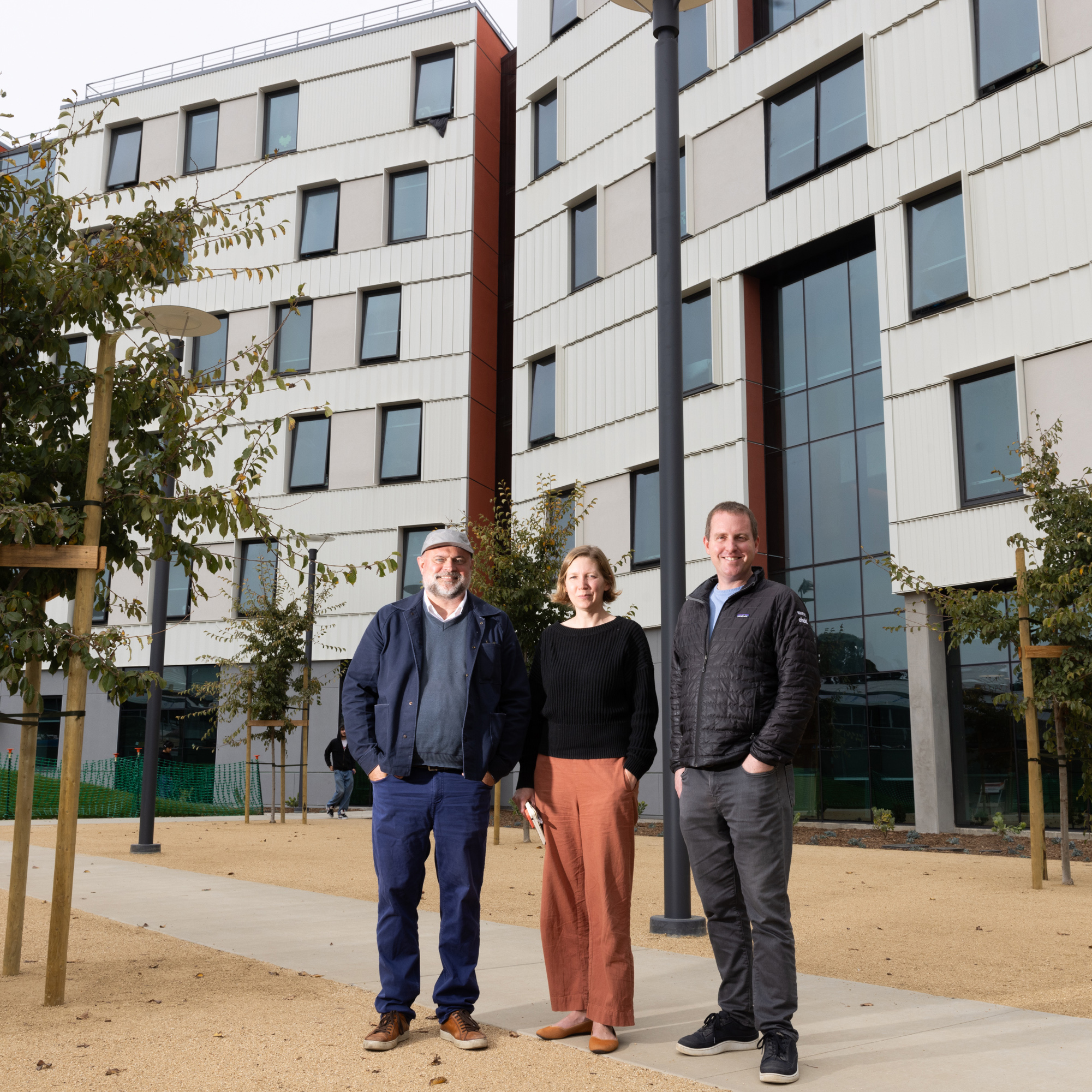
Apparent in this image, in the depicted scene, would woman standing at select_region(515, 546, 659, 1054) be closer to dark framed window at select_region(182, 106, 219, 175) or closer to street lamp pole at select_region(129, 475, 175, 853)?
street lamp pole at select_region(129, 475, 175, 853)

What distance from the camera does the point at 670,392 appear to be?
8.35 meters

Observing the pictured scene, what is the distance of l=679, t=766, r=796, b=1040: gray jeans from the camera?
4406mm

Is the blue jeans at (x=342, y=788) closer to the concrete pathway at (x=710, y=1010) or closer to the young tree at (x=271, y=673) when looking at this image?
the young tree at (x=271, y=673)

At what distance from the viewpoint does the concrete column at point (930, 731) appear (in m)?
18.6

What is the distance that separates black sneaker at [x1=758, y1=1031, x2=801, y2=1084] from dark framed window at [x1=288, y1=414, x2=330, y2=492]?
91.7 feet

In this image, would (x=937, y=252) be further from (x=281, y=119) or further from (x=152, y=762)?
(x=281, y=119)

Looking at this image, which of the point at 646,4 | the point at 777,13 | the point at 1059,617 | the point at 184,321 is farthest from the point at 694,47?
the point at 1059,617

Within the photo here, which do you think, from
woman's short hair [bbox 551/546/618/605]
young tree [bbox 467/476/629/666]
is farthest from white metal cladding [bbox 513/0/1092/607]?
woman's short hair [bbox 551/546/618/605]

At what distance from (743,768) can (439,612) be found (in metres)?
1.55

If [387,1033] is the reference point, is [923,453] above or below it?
above

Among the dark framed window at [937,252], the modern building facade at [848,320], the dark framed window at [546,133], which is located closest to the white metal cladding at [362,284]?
the dark framed window at [546,133]

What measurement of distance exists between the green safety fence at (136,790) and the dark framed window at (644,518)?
9.37 m

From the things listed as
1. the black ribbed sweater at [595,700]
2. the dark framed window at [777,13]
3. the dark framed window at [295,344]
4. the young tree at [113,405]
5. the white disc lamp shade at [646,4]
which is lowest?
the black ribbed sweater at [595,700]

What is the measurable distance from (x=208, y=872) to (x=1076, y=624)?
9.30 meters
